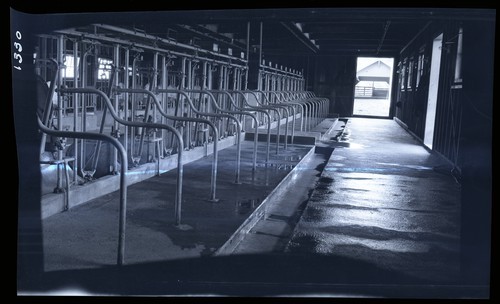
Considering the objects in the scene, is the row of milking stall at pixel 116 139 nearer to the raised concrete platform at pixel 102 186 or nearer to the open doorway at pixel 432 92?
the raised concrete platform at pixel 102 186

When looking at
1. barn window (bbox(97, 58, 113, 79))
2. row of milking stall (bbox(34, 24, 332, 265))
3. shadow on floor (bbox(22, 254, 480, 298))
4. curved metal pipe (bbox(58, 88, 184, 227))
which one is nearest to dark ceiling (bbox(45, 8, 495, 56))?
A: row of milking stall (bbox(34, 24, 332, 265))

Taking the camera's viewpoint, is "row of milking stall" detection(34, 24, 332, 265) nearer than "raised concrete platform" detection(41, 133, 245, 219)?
Yes

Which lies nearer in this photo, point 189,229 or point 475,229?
point 475,229

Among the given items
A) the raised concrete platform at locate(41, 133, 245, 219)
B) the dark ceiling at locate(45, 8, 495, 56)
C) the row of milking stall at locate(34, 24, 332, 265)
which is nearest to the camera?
the dark ceiling at locate(45, 8, 495, 56)

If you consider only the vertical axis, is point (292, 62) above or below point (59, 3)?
above

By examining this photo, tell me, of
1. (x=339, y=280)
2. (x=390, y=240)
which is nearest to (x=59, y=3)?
(x=339, y=280)

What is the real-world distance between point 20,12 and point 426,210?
3.29 metres

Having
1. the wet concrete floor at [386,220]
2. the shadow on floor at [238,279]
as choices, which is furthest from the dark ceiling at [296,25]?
the wet concrete floor at [386,220]

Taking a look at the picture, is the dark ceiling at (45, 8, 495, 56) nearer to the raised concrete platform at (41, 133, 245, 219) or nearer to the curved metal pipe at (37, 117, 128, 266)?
the curved metal pipe at (37, 117, 128, 266)

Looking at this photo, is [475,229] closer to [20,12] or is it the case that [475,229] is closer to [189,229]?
[189,229]

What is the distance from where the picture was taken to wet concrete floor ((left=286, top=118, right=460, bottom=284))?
260 centimetres

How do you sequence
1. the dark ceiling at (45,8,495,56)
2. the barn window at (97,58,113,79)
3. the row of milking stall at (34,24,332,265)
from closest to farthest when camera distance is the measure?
1. the dark ceiling at (45,8,495,56)
2. the row of milking stall at (34,24,332,265)
3. the barn window at (97,58,113,79)

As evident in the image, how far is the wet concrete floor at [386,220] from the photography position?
8.54 ft

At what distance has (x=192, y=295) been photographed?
192cm
